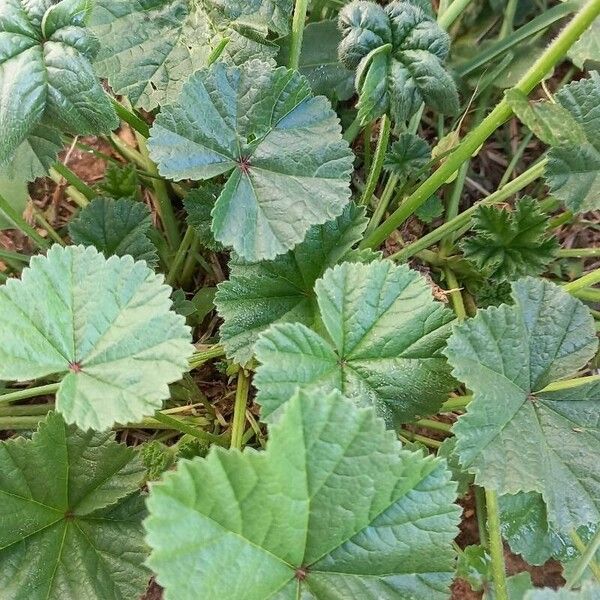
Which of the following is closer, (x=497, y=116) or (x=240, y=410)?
(x=497, y=116)

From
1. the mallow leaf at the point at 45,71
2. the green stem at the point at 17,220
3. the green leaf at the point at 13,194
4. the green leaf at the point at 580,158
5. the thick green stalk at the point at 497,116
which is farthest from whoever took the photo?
the green leaf at the point at 13,194

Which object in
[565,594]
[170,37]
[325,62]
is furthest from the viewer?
[325,62]

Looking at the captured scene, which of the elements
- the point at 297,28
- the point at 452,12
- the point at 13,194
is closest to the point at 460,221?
the point at 452,12

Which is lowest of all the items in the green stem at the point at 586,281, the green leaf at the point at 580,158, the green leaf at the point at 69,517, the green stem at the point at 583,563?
the green leaf at the point at 69,517

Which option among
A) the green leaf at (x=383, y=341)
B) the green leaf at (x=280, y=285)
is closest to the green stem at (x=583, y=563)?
the green leaf at (x=383, y=341)

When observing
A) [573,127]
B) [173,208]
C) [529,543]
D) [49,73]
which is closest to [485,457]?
[529,543]

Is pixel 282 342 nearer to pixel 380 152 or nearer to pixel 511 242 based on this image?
pixel 380 152

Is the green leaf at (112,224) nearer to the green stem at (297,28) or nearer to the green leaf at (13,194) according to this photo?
the green leaf at (13,194)

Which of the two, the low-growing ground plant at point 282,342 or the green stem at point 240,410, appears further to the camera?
the green stem at point 240,410
